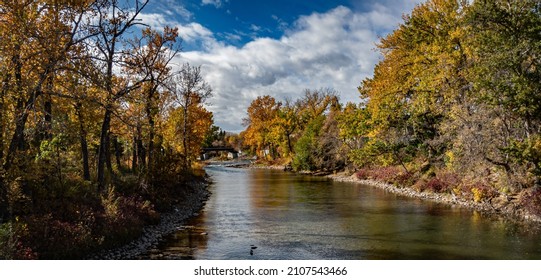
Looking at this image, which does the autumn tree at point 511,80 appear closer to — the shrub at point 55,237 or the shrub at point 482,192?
the shrub at point 482,192

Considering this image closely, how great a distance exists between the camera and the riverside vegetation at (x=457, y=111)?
70.3 ft

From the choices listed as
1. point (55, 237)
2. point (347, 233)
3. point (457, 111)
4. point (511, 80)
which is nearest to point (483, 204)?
point (457, 111)

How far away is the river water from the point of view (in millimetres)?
15102

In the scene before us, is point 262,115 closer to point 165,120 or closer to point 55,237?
point 165,120

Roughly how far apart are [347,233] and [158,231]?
8.58 meters

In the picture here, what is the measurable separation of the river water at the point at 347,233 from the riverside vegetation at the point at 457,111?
132 inches

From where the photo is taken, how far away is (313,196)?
32594 millimetres

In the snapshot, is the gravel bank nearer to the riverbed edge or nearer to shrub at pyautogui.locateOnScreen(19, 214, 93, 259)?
the riverbed edge

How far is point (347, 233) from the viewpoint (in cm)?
1856

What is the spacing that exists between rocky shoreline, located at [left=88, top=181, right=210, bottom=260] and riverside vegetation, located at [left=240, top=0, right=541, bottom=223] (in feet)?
56.6

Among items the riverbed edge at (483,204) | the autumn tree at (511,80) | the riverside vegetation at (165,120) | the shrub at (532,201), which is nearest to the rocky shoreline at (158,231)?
the riverside vegetation at (165,120)

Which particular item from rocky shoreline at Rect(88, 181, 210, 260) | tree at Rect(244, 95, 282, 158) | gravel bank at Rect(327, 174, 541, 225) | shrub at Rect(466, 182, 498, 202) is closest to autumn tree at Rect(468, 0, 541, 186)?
gravel bank at Rect(327, 174, 541, 225)
